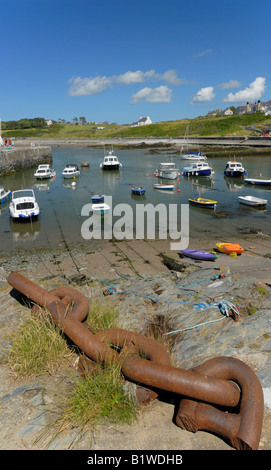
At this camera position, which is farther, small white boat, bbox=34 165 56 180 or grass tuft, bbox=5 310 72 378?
small white boat, bbox=34 165 56 180

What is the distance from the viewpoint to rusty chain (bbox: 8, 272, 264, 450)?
10.4 ft

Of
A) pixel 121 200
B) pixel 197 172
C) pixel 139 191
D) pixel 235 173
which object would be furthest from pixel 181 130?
pixel 121 200

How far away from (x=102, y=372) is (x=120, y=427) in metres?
0.68

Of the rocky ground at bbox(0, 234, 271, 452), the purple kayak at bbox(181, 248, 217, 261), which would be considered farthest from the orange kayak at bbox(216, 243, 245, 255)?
the rocky ground at bbox(0, 234, 271, 452)

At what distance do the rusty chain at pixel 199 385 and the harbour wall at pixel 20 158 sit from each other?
54173 millimetres

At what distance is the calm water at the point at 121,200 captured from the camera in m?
24.3

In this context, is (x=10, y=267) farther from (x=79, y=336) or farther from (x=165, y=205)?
(x=165, y=205)

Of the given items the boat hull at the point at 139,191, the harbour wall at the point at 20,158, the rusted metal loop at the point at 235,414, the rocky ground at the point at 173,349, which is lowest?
the boat hull at the point at 139,191

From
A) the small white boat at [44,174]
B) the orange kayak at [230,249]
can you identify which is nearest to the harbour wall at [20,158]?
the small white boat at [44,174]

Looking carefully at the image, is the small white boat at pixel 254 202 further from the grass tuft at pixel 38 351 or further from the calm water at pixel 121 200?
the grass tuft at pixel 38 351

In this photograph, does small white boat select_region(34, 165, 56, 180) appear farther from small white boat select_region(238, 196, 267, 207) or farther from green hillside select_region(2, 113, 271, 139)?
green hillside select_region(2, 113, 271, 139)

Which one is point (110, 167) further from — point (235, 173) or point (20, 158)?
point (235, 173)

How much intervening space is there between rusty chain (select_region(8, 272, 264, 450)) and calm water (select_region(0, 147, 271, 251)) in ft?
61.3
